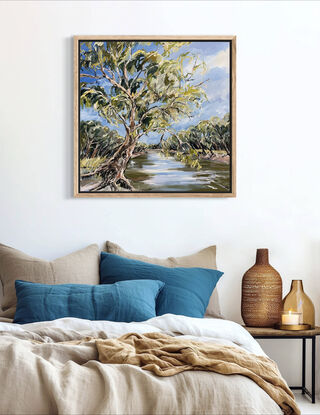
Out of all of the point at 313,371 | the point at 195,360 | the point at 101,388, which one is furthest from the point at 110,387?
the point at 313,371

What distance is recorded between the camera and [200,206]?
13.6 feet

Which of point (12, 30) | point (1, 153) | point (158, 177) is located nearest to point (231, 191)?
point (158, 177)

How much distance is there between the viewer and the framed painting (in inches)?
163

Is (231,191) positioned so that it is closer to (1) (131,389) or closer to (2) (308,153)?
(2) (308,153)

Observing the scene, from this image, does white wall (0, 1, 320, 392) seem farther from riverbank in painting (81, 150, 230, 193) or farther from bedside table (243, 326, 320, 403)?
bedside table (243, 326, 320, 403)

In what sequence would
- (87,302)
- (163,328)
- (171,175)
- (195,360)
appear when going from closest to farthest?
1. (195,360)
2. (163,328)
3. (87,302)
4. (171,175)

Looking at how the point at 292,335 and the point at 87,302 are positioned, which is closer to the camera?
the point at 87,302

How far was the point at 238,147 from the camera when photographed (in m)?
4.17

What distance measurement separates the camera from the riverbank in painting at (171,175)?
4.14 m

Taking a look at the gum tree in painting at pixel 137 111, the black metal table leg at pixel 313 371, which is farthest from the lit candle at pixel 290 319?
the gum tree in painting at pixel 137 111

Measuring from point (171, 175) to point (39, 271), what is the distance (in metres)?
1.08

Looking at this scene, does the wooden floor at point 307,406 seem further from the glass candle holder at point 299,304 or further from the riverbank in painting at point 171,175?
the riverbank in painting at point 171,175

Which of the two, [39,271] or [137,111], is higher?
[137,111]

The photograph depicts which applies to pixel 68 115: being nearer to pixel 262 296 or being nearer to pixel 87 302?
pixel 87 302
